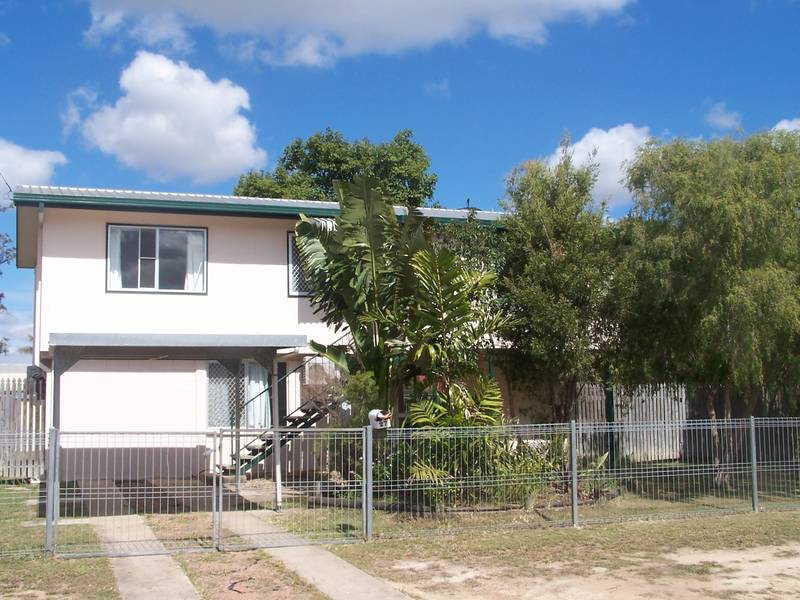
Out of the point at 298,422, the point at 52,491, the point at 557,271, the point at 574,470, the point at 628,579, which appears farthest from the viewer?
the point at 298,422

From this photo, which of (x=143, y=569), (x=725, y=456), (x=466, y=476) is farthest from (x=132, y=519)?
(x=725, y=456)

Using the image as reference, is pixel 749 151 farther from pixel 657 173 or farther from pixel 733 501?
pixel 733 501

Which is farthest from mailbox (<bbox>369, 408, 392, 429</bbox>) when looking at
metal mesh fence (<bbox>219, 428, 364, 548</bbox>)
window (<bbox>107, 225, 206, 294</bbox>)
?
window (<bbox>107, 225, 206, 294</bbox>)

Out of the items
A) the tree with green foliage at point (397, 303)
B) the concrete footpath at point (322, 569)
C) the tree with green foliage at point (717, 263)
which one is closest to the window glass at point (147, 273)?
the tree with green foliage at point (397, 303)

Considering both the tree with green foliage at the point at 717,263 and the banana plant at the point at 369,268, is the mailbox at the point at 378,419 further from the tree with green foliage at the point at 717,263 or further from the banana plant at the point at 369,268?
the tree with green foliage at the point at 717,263

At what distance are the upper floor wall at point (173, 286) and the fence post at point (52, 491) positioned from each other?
7.57 metres

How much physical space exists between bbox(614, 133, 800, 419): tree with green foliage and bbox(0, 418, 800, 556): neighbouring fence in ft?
4.75

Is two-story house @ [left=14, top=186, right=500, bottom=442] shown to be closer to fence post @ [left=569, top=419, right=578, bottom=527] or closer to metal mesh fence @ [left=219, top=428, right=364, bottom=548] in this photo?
metal mesh fence @ [left=219, top=428, right=364, bottom=548]

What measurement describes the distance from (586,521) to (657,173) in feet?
21.4

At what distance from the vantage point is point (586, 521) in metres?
12.9

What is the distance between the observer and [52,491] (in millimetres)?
10172

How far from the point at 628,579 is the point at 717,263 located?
21.8 feet

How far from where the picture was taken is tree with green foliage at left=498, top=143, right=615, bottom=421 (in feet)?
52.6

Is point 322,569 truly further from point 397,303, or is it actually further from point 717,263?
point 717,263
